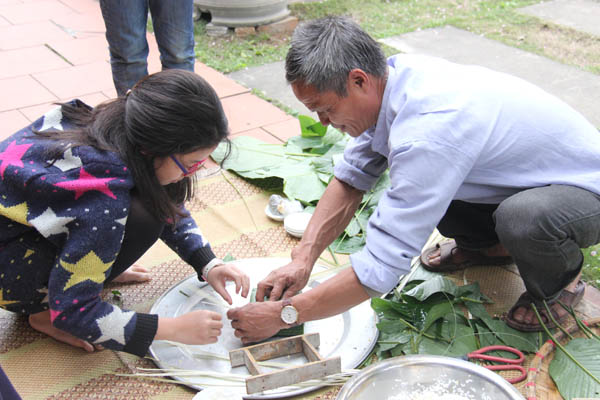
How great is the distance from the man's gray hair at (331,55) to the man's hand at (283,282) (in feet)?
2.08

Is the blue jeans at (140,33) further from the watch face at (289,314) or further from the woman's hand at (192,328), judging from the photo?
the watch face at (289,314)

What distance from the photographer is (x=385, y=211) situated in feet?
5.43

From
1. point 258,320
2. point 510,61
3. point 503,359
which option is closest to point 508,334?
point 503,359

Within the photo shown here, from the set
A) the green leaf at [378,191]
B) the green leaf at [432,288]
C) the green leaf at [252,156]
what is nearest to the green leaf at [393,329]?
the green leaf at [432,288]

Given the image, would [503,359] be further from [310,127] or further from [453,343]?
[310,127]

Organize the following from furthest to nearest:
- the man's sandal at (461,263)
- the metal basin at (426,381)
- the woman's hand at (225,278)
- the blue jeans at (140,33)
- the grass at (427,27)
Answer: the grass at (427,27) < the blue jeans at (140,33) < the man's sandal at (461,263) < the woman's hand at (225,278) < the metal basin at (426,381)

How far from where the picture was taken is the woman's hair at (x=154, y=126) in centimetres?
162

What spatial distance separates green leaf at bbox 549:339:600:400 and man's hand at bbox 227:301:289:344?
2.78 ft

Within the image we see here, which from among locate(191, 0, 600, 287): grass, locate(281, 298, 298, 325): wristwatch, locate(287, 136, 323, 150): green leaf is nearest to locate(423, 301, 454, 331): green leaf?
locate(281, 298, 298, 325): wristwatch

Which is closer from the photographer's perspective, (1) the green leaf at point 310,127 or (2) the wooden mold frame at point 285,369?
(2) the wooden mold frame at point 285,369

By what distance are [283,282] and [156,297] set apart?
0.55 meters

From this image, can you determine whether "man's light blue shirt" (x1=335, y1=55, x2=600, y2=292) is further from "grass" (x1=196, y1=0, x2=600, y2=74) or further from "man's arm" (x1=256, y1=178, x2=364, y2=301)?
"grass" (x1=196, y1=0, x2=600, y2=74)

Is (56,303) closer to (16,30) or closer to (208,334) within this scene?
(208,334)

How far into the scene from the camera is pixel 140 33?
3055mm
